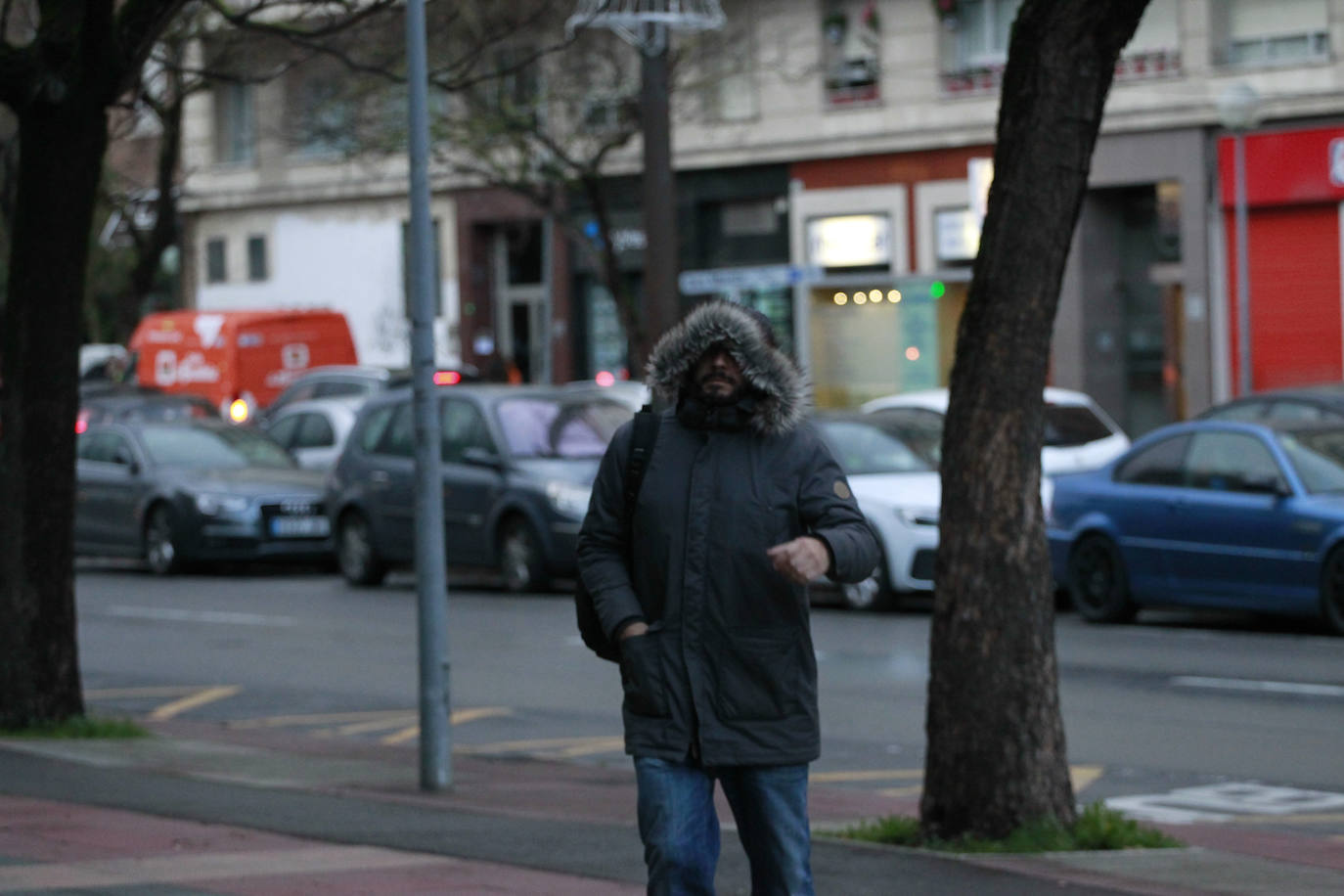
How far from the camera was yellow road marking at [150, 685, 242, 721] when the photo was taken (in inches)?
535

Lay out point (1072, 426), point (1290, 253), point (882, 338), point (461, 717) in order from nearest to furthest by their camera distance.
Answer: point (461, 717) → point (1072, 426) → point (1290, 253) → point (882, 338)

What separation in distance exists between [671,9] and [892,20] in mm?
16032

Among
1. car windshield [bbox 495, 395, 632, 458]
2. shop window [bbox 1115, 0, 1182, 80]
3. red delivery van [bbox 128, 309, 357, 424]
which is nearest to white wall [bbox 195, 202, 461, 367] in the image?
red delivery van [bbox 128, 309, 357, 424]

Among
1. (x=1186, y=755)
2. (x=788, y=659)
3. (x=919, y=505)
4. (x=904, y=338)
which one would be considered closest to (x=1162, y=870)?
(x=788, y=659)

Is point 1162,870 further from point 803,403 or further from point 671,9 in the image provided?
point 671,9

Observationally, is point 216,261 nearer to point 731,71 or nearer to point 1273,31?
point 731,71

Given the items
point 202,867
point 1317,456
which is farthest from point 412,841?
point 1317,456

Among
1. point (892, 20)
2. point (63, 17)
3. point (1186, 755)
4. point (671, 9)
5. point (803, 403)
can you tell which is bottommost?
point (1186, 755)

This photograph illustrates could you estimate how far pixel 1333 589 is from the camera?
15.3 meters

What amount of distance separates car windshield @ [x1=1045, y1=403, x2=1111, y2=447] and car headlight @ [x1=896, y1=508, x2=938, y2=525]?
3416 mm

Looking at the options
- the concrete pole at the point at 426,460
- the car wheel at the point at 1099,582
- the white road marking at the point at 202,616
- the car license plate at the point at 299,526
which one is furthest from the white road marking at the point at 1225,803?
the car license plate at the point at 299,526

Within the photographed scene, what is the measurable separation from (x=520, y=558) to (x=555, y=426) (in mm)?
1287

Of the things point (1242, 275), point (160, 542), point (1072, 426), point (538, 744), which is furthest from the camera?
point (1242, 275)

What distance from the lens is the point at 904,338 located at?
3553 cm
